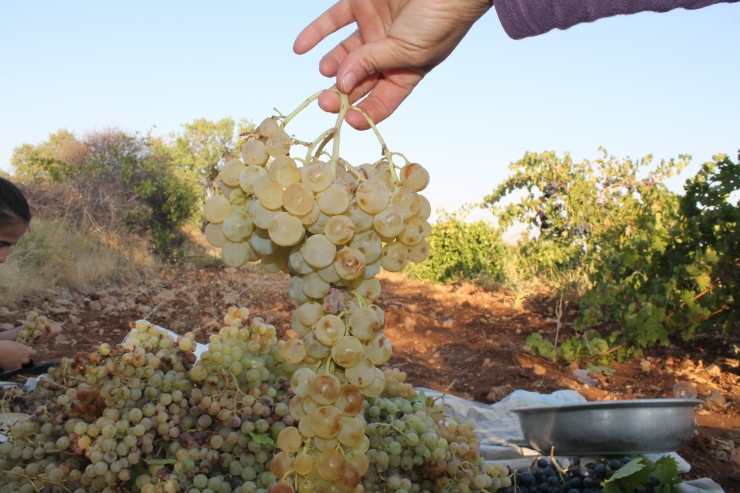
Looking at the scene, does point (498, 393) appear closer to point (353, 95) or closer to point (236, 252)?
point (353, 95)

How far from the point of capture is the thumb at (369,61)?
1081 mm

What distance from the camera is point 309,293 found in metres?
0.93

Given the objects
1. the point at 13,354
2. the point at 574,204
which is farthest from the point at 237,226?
the point at 574,204

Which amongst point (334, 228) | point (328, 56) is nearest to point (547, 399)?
point (328, 56)

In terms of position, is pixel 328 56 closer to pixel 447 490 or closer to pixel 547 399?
pixel 447 490

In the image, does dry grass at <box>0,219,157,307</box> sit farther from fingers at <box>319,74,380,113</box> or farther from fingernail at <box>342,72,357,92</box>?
fingernail at <box>342,72,357,92</box>

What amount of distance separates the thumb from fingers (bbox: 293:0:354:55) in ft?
0.91

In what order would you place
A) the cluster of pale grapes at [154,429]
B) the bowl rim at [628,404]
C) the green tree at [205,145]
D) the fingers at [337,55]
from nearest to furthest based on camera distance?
the fingers at [337,55]
the cluster of pale grapes at [154,429]
the bowl rim at [628,404]
the green tree at [205,145]

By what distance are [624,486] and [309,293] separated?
1.53 meters

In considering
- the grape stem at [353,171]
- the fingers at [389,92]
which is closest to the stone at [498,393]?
the fingers at [389,92]

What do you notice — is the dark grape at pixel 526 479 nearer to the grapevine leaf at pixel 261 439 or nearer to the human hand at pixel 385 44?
the grapevine leaf at pixel 261 439

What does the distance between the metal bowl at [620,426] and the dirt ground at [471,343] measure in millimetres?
640

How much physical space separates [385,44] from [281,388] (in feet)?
3.46

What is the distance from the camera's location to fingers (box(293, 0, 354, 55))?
143 cm
